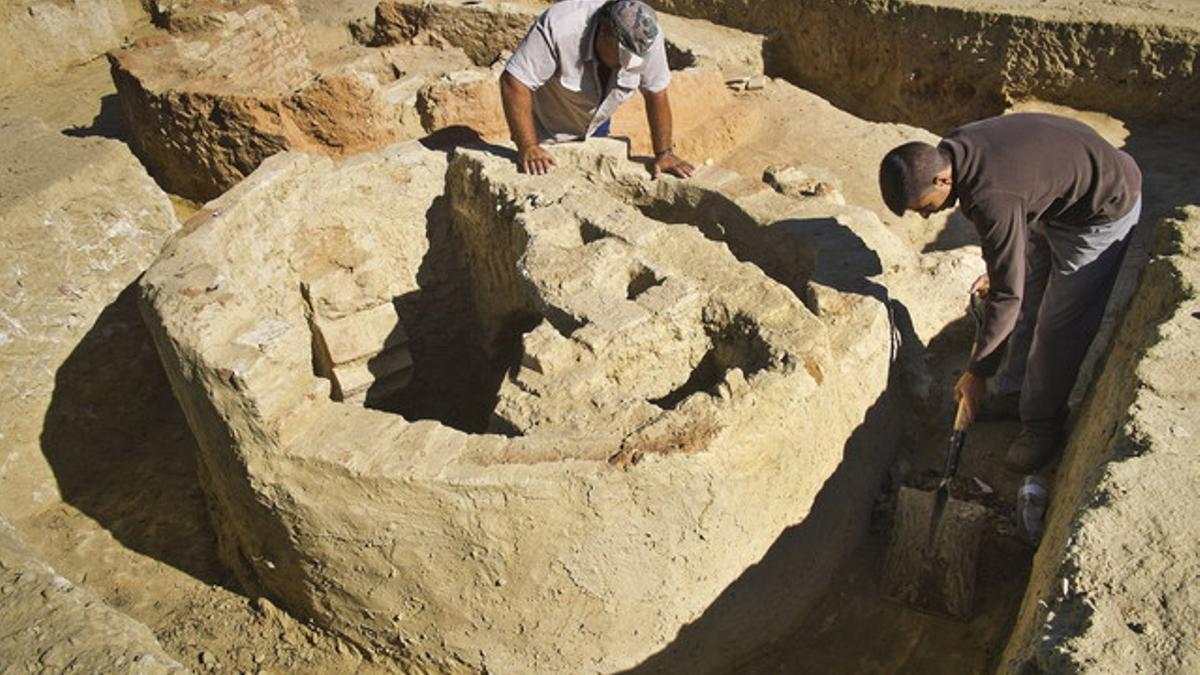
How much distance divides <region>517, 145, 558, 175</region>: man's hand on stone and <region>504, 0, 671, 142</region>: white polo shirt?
14.4 inches

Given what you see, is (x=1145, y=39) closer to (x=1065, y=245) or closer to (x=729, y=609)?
(x=1065, y=245)

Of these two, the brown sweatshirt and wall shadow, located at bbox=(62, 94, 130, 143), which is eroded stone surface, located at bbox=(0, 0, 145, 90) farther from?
the brown sweatshirt

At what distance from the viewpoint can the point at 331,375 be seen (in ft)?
15.7

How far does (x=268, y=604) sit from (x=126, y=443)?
5.63 ft

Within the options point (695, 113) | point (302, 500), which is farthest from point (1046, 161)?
point (695, 113)

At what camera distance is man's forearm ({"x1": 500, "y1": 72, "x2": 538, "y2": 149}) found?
4.80 m

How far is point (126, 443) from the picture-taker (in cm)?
521

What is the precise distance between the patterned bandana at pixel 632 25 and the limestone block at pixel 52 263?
2686 mm

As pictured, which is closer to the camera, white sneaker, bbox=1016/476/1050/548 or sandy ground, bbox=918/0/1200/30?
white sneaker, bbox=1016/476/1050/548

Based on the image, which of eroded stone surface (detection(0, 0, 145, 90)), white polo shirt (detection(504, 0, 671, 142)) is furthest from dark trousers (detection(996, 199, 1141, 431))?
eroded stone surface (detection(0, 0, 145, 90))

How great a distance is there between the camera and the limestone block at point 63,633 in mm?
2723

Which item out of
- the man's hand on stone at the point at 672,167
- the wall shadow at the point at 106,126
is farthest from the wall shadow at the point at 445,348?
the wall shadow at the point at 106,126

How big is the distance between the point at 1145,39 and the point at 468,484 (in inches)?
226

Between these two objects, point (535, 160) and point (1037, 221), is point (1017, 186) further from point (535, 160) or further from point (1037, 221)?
point (535, 160)
